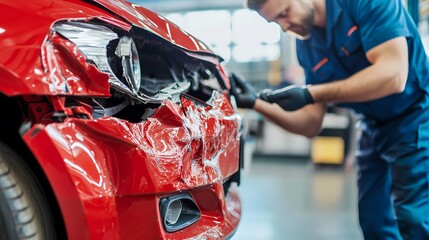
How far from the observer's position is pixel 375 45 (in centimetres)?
155

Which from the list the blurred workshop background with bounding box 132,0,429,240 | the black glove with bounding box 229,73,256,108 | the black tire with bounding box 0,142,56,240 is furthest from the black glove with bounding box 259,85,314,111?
the black tire with bounding box 0,142,56,240

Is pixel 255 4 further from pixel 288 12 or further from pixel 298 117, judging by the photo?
pixel 298 117

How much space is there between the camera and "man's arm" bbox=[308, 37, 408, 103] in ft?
4.93

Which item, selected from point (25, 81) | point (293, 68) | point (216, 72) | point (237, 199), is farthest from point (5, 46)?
point (293, 68)

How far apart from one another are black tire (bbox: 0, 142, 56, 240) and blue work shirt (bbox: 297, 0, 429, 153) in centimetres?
123

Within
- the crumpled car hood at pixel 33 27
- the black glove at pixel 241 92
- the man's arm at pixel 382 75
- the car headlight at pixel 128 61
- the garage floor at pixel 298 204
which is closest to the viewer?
the crumpled car hood at pixel 33 27

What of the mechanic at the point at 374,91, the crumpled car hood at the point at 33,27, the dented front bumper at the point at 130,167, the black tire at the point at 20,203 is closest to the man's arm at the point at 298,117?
the mechanic at the point at 374,91

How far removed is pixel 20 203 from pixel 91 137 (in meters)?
0.19

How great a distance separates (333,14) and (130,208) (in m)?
1.18

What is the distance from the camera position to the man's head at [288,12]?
1.72 metres

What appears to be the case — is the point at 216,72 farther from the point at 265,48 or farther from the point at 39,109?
the point at 265,48

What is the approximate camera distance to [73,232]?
2.80 ft

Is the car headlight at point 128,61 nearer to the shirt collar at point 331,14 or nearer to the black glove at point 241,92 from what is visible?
the black glove at point 241,92

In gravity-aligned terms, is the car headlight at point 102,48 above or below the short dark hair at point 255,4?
below
